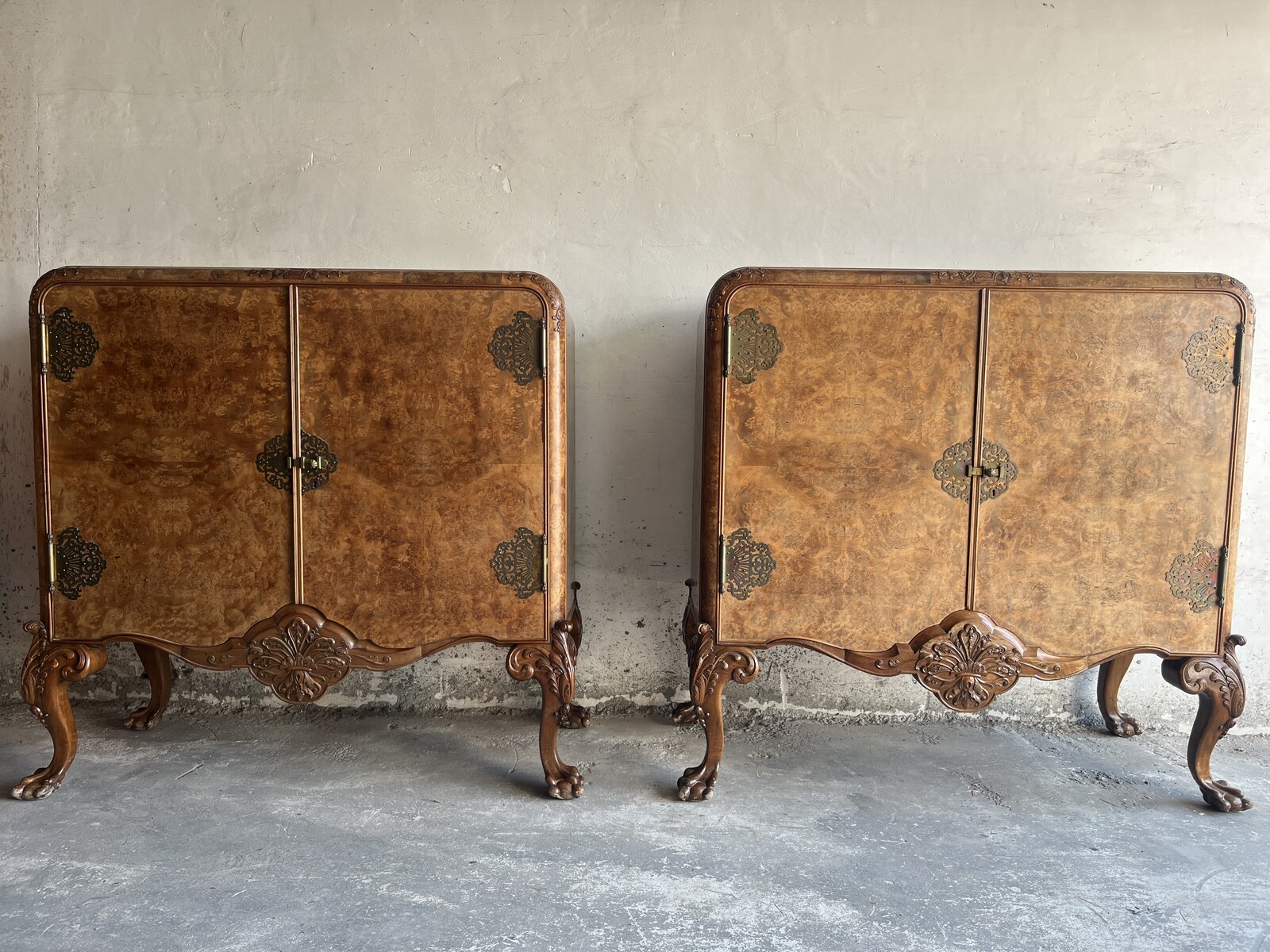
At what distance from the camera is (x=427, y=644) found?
96.5 inches

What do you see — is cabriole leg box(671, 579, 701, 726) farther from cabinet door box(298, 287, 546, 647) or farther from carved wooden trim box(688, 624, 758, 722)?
cabinet door box(298, 287, 546, 647)

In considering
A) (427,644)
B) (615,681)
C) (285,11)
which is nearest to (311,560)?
(427,644)

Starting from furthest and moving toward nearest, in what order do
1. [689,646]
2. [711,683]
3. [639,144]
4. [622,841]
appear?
1. [639,144]
2. [689,646]
3. [711,683]
4. [622,841]

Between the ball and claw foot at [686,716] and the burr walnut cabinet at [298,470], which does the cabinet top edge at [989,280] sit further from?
the ball and claw foot at [686,716]

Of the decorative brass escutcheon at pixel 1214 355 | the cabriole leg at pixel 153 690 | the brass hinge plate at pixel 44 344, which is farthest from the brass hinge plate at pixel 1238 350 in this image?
the cabriole leg at pixel 153 690

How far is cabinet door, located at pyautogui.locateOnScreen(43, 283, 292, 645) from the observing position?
232 centimetres

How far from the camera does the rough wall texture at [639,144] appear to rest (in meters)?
2.93

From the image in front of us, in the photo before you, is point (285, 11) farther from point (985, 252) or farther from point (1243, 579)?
point (1243, 579)

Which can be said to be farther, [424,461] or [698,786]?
[698,786]

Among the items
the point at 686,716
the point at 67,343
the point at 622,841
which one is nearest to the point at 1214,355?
the point at 686,716

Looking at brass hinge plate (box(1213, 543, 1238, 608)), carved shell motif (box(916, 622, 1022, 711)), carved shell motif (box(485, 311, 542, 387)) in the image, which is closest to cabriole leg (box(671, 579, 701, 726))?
carved shell motif (box(916, 622, 1022, 711))

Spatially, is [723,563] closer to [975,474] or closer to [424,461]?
[975,474]

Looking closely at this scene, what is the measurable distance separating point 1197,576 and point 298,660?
8.42 feet

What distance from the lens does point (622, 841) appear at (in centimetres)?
228
